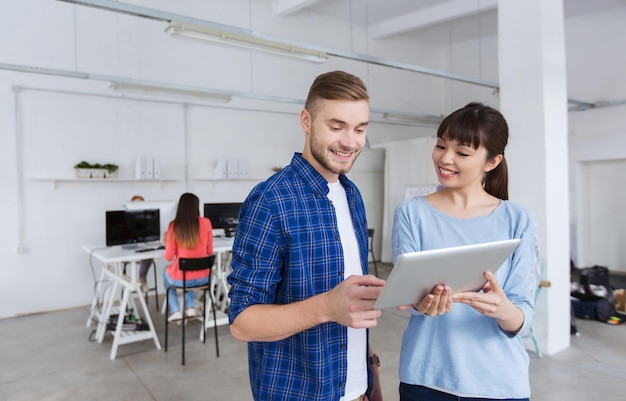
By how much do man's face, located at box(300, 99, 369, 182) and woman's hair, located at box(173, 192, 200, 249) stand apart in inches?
135

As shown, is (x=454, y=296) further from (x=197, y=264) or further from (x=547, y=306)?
(x=547, y=306)

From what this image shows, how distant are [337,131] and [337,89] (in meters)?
0.10

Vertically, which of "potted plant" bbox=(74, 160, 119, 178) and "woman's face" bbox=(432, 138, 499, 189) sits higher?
"potted plant" bbox=(74, 160, 119, 178)

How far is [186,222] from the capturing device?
4.38 m

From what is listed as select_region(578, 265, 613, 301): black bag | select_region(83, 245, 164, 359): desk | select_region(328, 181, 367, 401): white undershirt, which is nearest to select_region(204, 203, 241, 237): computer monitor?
select_region(83, 245, 164, 359): desk

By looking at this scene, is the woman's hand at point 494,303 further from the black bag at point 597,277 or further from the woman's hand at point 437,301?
the black bag at point 597,277

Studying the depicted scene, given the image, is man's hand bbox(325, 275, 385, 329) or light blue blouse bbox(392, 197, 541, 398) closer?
man's hand bbox(325, 275, 385, 329)

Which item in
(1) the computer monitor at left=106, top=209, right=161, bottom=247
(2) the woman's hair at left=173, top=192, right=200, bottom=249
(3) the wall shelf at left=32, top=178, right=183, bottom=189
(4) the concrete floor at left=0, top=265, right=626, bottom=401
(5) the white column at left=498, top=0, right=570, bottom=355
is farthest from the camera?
(3) the wall shelf at left=32, top=178, right=183, bottom=189

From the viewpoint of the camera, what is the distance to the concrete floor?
A: 3377mm

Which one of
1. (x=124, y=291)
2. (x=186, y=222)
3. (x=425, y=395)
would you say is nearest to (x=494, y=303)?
(x=425, y=395)

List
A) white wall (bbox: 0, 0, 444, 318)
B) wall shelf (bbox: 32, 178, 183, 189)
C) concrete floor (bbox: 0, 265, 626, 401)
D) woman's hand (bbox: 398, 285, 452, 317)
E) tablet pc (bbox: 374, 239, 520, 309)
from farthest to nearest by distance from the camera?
wall shelf (bbox: 32, 178, 183, 189)
white wall (bbox: 0, 0, 444, 318)
concrete floor (bbox: 0, 265, 626, 401)
woman's hand (bbox: 398, 285, 452, 317)
tablet pc (bbox: 374, 239, 520, 309)

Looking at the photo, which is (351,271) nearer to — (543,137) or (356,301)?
(356,301)

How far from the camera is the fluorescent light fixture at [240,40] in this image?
3.73 metres

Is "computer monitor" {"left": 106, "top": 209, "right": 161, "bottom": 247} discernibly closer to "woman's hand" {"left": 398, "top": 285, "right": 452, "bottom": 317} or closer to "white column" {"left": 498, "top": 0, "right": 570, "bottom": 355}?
"white column" {"left": 498, "top": 0, "right": 570, "bottom": 355}
